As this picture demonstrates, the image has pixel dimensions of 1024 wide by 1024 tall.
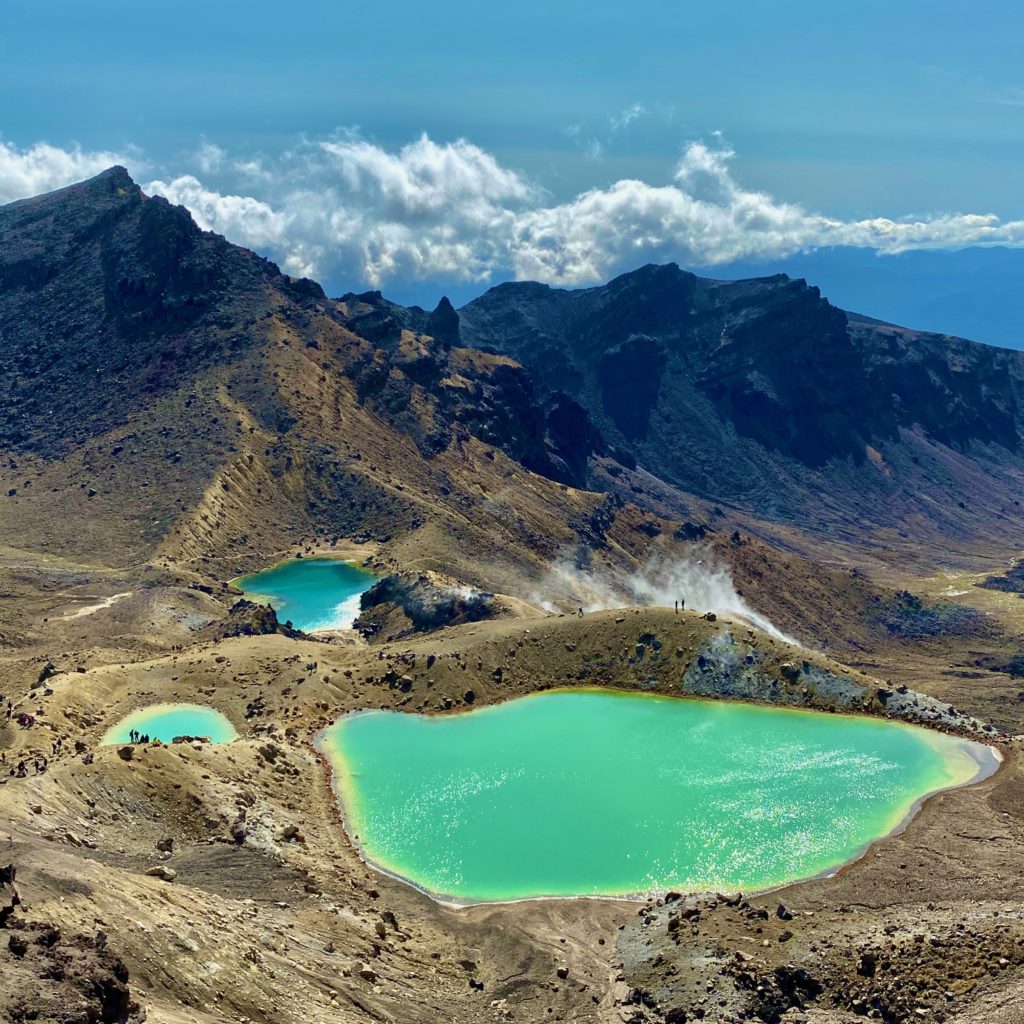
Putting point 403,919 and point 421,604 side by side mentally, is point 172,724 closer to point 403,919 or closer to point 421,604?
point 403,919

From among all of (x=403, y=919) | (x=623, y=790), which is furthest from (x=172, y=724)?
(x=623, y=790)

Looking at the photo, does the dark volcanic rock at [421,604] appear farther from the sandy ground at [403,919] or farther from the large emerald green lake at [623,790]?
the sandy ground at [403,919]

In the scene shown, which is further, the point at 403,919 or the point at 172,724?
the point at 172,724

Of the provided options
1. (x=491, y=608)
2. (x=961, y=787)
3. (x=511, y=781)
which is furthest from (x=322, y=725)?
(x=961, y=787)

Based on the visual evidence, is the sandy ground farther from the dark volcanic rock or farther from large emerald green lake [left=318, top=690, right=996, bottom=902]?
the dark volcanic rock

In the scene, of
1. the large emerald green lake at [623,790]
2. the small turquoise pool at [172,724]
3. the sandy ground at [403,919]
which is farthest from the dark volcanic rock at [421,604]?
the sandy ground at [403,919]

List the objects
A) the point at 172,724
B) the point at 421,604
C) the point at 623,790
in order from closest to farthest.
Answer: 1. the point at 623,790
2. the point at 172,724
3. the point at 421,604

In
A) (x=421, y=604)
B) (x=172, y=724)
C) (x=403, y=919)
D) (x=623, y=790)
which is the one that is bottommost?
(x=403, y=919)
